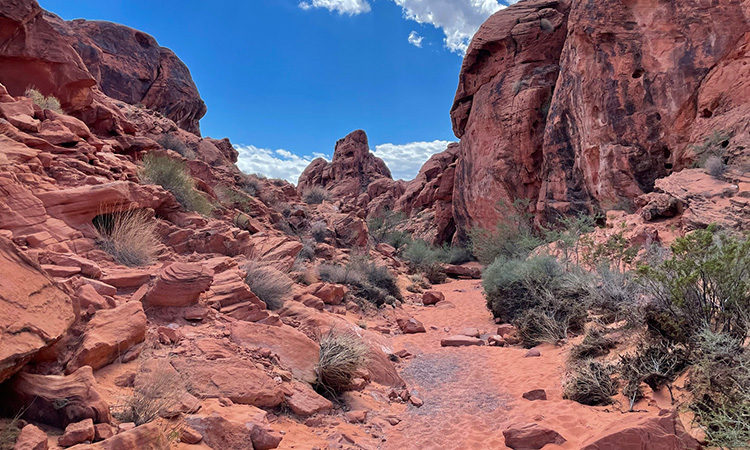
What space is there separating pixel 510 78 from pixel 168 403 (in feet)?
67.8

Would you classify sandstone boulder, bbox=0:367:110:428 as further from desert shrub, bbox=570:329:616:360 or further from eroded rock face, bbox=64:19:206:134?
eroded rock face, bbox=64:19:206:134

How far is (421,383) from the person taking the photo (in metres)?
5.75

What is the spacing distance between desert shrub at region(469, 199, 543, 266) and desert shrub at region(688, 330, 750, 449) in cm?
1229

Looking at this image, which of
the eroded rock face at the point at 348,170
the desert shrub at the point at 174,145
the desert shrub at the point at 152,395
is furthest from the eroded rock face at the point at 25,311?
the eroded rock face at the point at 348,170

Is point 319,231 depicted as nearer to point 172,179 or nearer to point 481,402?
point 172,179

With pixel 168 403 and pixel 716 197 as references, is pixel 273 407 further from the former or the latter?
pixel 716 197

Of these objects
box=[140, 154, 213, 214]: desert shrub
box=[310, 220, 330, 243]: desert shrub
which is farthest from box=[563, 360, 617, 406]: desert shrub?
box=[310, 220, 330, 243]: desert shrub

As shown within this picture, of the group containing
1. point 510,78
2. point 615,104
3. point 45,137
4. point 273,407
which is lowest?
point 273,407

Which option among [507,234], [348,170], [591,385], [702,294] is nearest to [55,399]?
[591,385]

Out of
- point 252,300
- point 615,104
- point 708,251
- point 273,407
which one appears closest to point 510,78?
point 615,104

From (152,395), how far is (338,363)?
2.35 m

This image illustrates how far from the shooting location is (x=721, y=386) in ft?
10.6

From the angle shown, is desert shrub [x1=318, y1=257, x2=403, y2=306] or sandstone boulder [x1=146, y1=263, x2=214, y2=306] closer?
sandstone boulder [x1=146, y1=263, x2=214, y2=306]

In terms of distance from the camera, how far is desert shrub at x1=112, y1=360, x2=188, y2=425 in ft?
8.36
